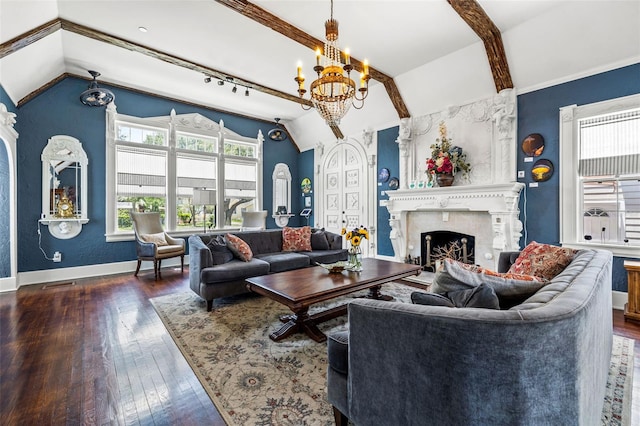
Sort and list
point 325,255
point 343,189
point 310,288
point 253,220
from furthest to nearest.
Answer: point 343,189
point 253,220
point 325,255
point 310,288

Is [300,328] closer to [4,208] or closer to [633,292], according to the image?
[633,292]

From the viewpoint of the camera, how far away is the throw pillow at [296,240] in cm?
480

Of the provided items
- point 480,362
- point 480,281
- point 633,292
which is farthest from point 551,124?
point 480,362

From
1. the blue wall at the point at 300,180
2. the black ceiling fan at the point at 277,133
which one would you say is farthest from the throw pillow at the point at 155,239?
the blue wall at the point at 300,180

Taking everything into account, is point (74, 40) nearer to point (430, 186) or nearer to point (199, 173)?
point (199, 173)

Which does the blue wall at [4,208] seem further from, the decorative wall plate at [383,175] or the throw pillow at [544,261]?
the throw pillow at [544,261]

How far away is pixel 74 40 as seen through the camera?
3963 millimetres

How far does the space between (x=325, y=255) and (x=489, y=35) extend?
147 inches

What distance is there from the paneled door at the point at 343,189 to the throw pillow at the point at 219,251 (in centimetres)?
340

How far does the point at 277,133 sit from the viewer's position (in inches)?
→ 287

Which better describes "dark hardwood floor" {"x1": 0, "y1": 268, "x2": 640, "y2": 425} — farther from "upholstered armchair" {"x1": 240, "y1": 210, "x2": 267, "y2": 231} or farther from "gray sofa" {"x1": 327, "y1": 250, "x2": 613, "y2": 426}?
"upholstered armchair" {"x1": 240, "y1": 210, "x2": 267, "y2": 231}

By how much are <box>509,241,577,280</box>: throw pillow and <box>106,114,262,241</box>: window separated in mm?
5117

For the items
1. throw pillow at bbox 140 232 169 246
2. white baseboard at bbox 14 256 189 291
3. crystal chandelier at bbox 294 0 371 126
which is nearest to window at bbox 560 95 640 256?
crystal chandelier at bbox 294 0 371 126

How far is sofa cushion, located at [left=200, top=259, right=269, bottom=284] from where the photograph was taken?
3332mm
